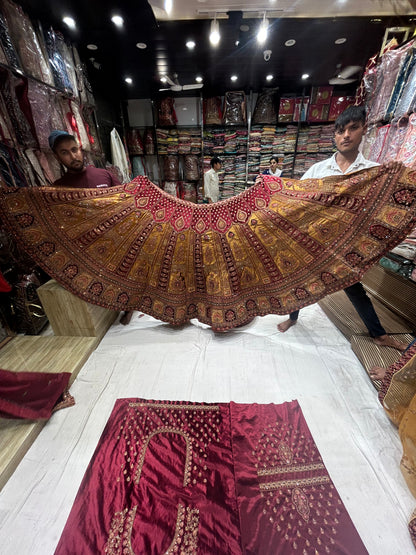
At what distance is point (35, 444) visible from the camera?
39.4 inches

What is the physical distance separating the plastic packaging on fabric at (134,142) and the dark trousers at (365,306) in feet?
12.6

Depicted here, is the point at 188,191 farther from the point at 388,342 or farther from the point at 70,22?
the point at 388,342

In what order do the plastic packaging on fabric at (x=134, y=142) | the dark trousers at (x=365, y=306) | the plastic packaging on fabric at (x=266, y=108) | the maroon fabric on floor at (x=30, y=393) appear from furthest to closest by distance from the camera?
the plastic packaging on fabric at (x=134, y=142), the plastic packaging on fabric at (x=266, y=108), the dark trousers at (x=365, y=306), the maroon fabric on floor at (x=30, y=393)

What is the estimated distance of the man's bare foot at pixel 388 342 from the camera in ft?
4.53

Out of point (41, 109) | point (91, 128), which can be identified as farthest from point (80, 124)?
point (41, 109)

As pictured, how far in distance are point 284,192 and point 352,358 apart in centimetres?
115

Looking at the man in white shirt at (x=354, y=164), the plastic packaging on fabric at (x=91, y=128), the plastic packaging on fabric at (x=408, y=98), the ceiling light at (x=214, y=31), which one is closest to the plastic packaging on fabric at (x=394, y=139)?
the plastic packaging on fabric at (x=408, y=98)

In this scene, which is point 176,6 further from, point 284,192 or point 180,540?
point 180,540

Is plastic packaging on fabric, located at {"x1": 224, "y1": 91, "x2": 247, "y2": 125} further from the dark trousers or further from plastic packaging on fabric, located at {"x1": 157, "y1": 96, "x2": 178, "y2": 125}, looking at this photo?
the dark trousers

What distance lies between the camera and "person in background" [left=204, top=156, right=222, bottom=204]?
3.44 metres

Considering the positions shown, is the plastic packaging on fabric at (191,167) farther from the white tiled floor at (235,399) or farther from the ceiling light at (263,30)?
the white tiled floor at (235,399)

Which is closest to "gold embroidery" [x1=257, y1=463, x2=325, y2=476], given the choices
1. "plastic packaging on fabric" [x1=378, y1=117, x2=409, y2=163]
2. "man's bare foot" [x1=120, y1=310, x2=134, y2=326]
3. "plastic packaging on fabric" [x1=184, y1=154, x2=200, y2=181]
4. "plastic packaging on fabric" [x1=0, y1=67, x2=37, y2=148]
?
"man's bare foot" [x1=120, y1=310, x2=134, y2=326]

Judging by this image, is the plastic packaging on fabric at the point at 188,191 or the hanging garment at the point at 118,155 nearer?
the hanging garment at the point at 118,155

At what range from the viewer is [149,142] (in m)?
3.65
